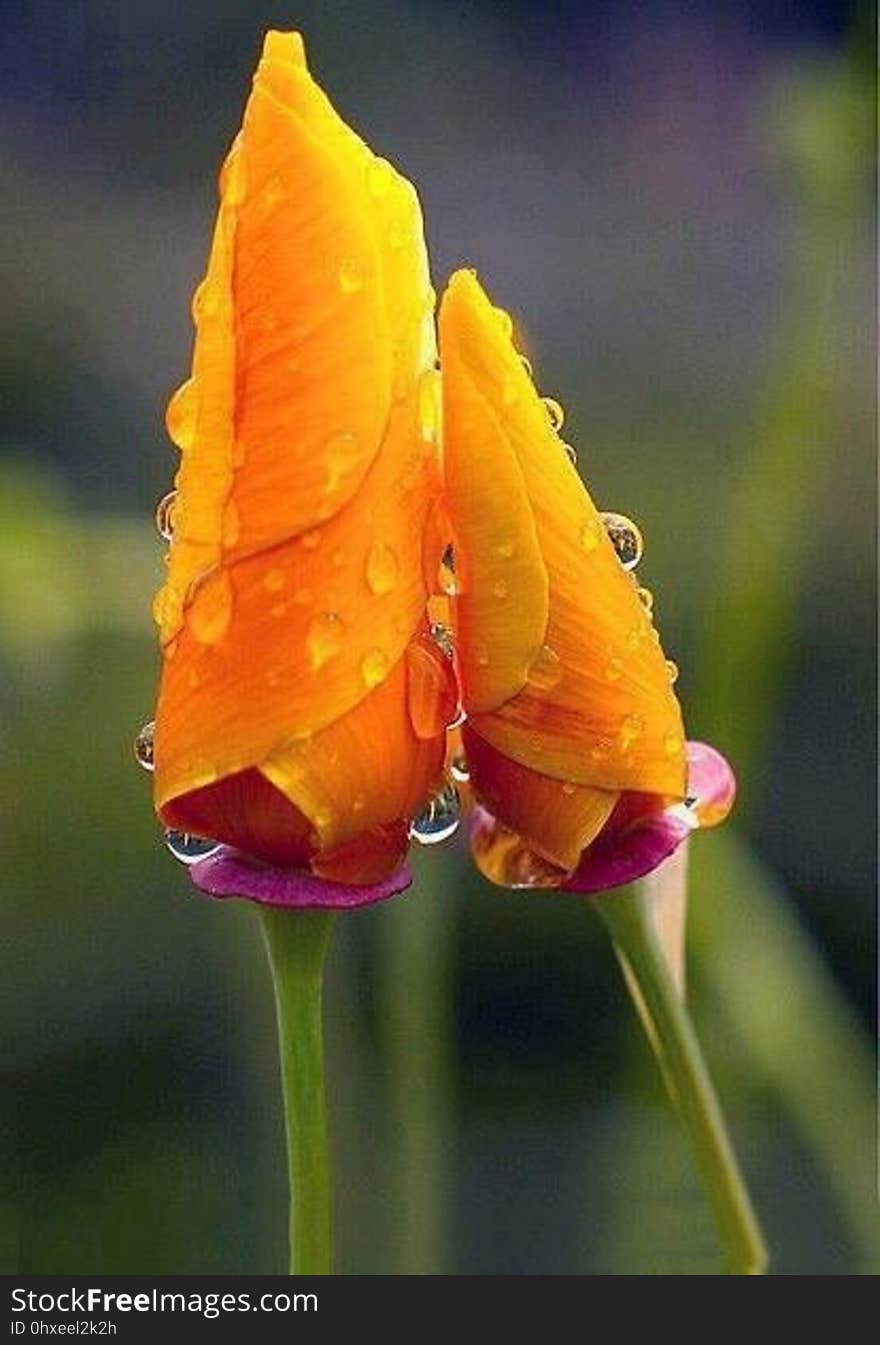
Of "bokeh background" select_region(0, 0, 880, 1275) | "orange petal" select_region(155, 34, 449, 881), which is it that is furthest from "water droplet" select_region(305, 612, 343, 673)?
"bokeh background" select_region(0, 0, 880, 1275)

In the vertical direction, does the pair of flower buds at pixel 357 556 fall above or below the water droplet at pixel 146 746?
above

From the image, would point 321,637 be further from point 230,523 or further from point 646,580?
point 646,580

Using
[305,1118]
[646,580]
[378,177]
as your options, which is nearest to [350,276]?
[378,177]

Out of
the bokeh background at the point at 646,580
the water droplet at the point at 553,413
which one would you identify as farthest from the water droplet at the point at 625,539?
the bokeh background at the point at 646,580

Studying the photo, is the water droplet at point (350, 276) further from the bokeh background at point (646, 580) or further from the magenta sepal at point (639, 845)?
the bokeh background at point (646, 580)

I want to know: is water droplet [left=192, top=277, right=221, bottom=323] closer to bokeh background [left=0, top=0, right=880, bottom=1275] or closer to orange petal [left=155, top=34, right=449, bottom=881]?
orange petal [left=155, top=34, right=449, bottom=881]

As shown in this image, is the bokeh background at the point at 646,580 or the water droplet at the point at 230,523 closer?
the water droplet at the point at 230,523

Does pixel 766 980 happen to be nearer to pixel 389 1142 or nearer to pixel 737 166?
pixel 389 1142
